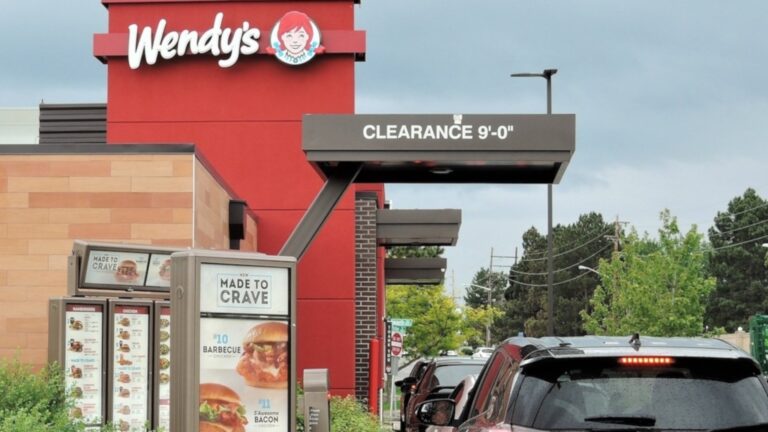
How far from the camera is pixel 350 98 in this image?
30.1 meters

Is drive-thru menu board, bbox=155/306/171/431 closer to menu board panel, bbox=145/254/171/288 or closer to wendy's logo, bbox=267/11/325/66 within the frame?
menu board panel, bbox=145/254/171/288

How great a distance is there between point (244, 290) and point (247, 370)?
67 cm

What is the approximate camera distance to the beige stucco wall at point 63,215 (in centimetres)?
2053

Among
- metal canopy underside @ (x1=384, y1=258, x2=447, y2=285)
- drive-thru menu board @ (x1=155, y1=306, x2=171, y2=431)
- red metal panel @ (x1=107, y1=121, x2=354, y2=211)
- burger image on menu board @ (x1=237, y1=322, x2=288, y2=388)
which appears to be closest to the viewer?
burger image on menu board @ (x1=237, y1=322, x2=288, y2=388)

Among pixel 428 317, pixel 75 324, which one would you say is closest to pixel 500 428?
pixel 75 324

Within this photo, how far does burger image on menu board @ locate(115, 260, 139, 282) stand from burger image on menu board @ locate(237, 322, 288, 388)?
489cm

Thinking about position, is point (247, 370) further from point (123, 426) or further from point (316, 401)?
point (123, 426)

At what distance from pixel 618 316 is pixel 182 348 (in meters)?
76.6

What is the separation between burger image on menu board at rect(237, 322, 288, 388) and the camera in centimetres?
1151

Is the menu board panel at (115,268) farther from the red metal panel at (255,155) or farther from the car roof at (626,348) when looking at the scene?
the red metal panel at (255,155)

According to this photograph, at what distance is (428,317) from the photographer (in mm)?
90688

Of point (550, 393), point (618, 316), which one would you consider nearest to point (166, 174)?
point (550, 393)

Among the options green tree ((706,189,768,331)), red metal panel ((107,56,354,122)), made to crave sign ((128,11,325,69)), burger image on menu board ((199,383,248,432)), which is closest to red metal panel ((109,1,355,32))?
made to crave sign ((128,11,325,69))

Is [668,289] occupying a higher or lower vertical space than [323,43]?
lower
